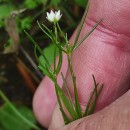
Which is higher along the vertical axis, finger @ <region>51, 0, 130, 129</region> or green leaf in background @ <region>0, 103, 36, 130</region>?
finger @ <region>51, 0, 130, 129</region>

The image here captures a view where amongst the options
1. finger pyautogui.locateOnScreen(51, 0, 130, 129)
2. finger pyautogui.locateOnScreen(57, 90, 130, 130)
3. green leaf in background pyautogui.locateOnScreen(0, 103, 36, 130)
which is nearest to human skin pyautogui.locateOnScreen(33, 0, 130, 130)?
finger pyautogui.locateOnScreen(51, 0, 130, 129)

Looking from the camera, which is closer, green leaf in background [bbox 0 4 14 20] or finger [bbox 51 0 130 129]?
finger [bbox 51 0 130 129]

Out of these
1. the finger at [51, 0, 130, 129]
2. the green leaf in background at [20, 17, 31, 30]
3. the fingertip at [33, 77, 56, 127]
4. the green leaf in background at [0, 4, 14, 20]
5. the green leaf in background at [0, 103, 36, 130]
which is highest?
the green leaf in background at [0, 4, 14, 20]

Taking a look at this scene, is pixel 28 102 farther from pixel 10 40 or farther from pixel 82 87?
pixel 82 87

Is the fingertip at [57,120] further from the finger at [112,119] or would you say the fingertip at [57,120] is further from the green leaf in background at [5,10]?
the green leaf in background at [5,10]

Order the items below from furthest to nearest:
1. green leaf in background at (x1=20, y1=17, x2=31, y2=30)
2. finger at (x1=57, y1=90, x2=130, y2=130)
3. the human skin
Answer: green leaf in background at (x1=20, y1=17, x2=31, y2=30) → the human skin → finger at (x1=57, y1=90, x2=130, y2=130)

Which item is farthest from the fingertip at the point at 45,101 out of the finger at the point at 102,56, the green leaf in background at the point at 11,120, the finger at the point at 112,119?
the finger at the point at 112,119

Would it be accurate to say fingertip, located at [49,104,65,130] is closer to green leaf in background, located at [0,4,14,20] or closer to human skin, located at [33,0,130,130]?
human skin, located at [33,0,130,130]
